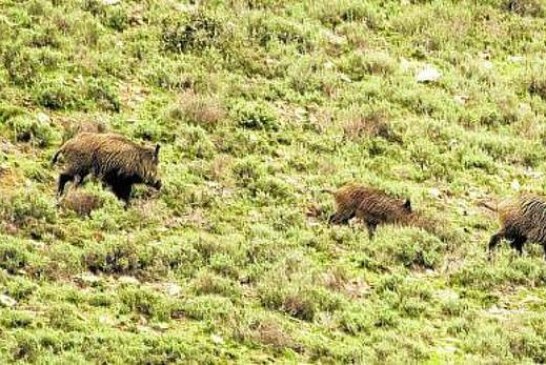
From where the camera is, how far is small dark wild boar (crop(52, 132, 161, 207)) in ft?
48.8

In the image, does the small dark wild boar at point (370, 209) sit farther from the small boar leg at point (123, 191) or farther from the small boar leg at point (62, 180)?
the small boar leg at point (62, 180)

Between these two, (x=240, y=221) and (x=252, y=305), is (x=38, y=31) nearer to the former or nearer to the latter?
(x=240, y=221)

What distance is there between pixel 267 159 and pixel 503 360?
630cm

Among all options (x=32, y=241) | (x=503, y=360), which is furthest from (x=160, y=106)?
(x=503, y=360)

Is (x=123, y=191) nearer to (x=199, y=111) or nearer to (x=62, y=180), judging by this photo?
(x=62, y=180)

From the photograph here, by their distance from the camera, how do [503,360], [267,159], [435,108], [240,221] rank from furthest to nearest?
[435,108], [267,159], [240,221], [503,360]

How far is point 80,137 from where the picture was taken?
15141mm

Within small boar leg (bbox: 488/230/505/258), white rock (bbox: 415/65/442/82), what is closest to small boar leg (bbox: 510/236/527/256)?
small boar leg (bbox: 488/230/505/258)

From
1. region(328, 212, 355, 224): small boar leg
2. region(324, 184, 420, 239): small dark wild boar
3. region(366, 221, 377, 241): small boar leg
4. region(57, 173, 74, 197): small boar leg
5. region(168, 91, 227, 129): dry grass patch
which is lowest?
region(366, 221, 377, 241): small boar leg

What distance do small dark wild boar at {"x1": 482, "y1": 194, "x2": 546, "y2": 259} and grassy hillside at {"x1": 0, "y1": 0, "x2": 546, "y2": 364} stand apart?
8.1 inches

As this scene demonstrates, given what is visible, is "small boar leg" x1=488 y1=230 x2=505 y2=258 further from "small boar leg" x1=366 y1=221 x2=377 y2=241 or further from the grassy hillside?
"small boar leg" x1=366 y1=221 x2=377 y2=241

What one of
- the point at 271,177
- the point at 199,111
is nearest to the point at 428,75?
the point at 199,111

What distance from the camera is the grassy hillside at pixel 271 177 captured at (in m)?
11.8

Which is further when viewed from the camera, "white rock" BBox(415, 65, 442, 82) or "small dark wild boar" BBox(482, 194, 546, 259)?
"white rock" BBox(415, 65, 442, 82)
